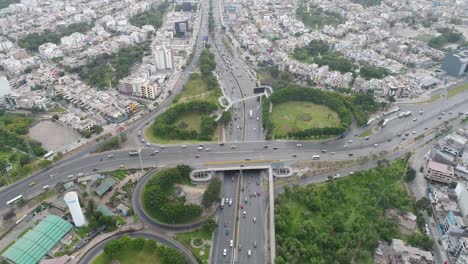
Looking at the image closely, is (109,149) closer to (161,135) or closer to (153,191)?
(161,135)

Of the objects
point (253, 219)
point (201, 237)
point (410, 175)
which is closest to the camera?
point (201, 237)

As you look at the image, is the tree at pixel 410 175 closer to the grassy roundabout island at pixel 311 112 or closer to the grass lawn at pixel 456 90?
the grassy roundabout island at pixel 311 112

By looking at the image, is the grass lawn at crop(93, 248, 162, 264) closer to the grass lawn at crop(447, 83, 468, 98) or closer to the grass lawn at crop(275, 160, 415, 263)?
the grass lawn at crop(275, 160, 415, 263)

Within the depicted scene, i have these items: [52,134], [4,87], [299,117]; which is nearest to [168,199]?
[52,134]

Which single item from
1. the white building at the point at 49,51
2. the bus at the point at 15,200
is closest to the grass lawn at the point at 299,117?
the bus at the point at 15,200

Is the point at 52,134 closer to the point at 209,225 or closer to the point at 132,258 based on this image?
the point at 132,258

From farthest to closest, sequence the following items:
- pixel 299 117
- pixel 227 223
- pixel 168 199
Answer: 1. pixel 299 117
2. pixel 168 199
3. pixel 227 223
